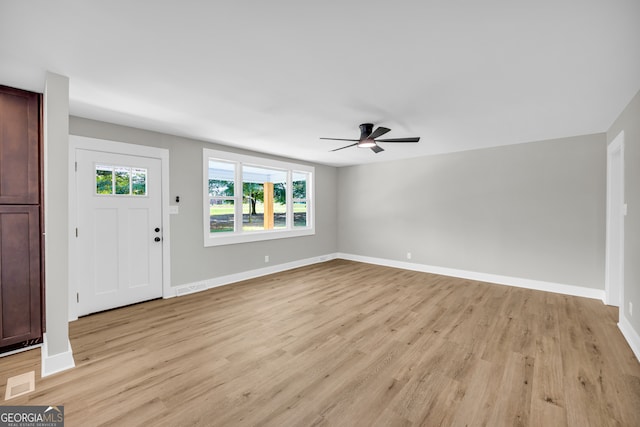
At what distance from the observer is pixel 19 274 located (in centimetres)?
258

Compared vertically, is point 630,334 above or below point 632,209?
below

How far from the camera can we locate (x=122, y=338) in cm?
280

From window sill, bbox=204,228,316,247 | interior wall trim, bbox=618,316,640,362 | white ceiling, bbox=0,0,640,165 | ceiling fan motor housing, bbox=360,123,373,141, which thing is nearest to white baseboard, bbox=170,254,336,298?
window sill, bbox=204,228,316,247

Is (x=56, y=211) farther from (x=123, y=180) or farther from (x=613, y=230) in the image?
(x=613, y=230)

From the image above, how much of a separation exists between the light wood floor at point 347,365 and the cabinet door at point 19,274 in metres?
0.26

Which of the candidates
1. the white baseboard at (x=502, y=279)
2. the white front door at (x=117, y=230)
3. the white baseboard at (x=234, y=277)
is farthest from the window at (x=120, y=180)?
the white baseboard at (x=502, y=279)

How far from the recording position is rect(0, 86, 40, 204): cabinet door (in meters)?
2.52

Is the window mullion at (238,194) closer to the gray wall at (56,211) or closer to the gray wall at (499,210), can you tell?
the gray wall at (56,211)

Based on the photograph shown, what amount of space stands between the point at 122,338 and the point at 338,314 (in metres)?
2.41

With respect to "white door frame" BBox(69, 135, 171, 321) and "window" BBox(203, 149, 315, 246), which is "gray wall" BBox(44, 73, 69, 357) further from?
"window" BBox(203, 149, 315, 246)

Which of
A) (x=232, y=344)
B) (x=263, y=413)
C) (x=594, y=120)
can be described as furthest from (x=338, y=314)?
(x=594, y=120)

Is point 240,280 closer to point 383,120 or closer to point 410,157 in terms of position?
point 383,120

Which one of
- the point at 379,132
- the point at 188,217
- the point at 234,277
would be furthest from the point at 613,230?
the point at 188,217

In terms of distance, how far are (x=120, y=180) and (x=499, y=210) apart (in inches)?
243
